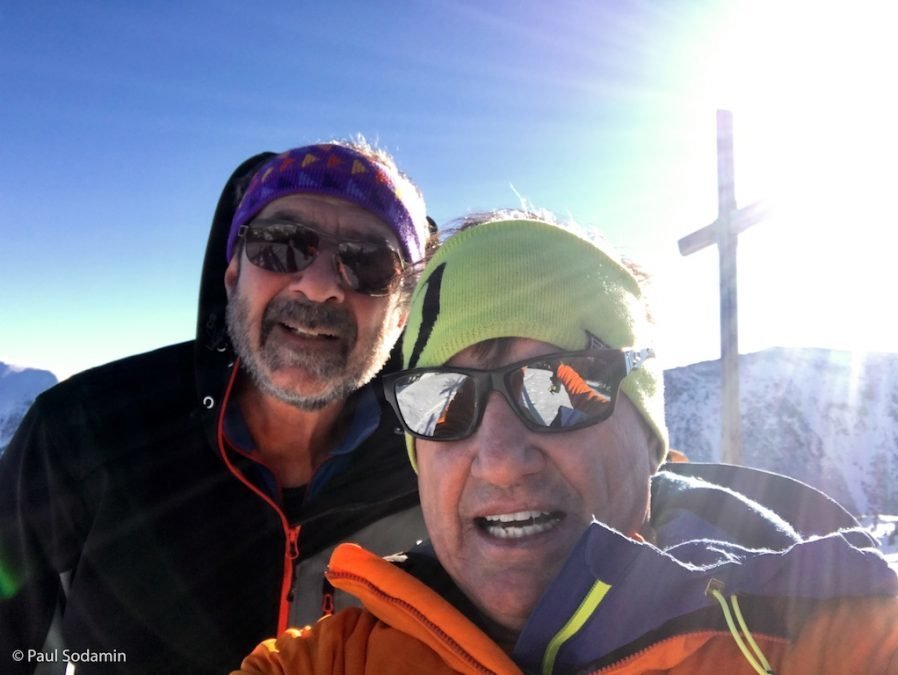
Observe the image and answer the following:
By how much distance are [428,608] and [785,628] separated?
0.74 meters

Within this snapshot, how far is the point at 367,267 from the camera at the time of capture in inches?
99.3

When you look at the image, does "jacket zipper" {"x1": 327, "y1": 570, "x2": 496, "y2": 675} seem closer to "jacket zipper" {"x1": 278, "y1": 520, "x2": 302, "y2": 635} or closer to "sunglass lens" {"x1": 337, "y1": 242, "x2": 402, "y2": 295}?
"jacket zipper" {"x1": 278, "y1": 520, "x2": 302, "y2": 635}

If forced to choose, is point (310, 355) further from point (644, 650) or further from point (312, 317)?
point (644, 650)

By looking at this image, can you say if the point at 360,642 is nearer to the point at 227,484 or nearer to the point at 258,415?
the point at 227,484

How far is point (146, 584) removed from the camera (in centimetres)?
221

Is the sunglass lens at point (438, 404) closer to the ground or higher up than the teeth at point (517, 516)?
higher up

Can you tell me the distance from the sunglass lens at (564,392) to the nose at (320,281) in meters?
1.36

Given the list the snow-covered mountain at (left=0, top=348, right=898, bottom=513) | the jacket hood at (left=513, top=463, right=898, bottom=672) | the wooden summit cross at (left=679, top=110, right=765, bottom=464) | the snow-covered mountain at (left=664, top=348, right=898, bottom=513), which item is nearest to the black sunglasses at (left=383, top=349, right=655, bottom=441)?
the jacket hood at (left=513, top=463, right=898, bottom=672)

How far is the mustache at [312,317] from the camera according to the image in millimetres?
2484

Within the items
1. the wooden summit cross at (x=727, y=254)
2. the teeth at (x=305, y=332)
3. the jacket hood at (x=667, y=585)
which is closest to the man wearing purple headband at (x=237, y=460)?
the teeth at (x=305, y=332)

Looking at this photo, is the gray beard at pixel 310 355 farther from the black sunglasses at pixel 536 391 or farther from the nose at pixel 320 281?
the black sunglasses at pixel 536 391

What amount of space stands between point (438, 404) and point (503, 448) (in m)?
0.23

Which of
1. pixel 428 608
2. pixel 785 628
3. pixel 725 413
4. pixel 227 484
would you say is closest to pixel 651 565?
pixel 785 628

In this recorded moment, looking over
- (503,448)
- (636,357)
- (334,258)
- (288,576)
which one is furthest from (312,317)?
(636,357)
